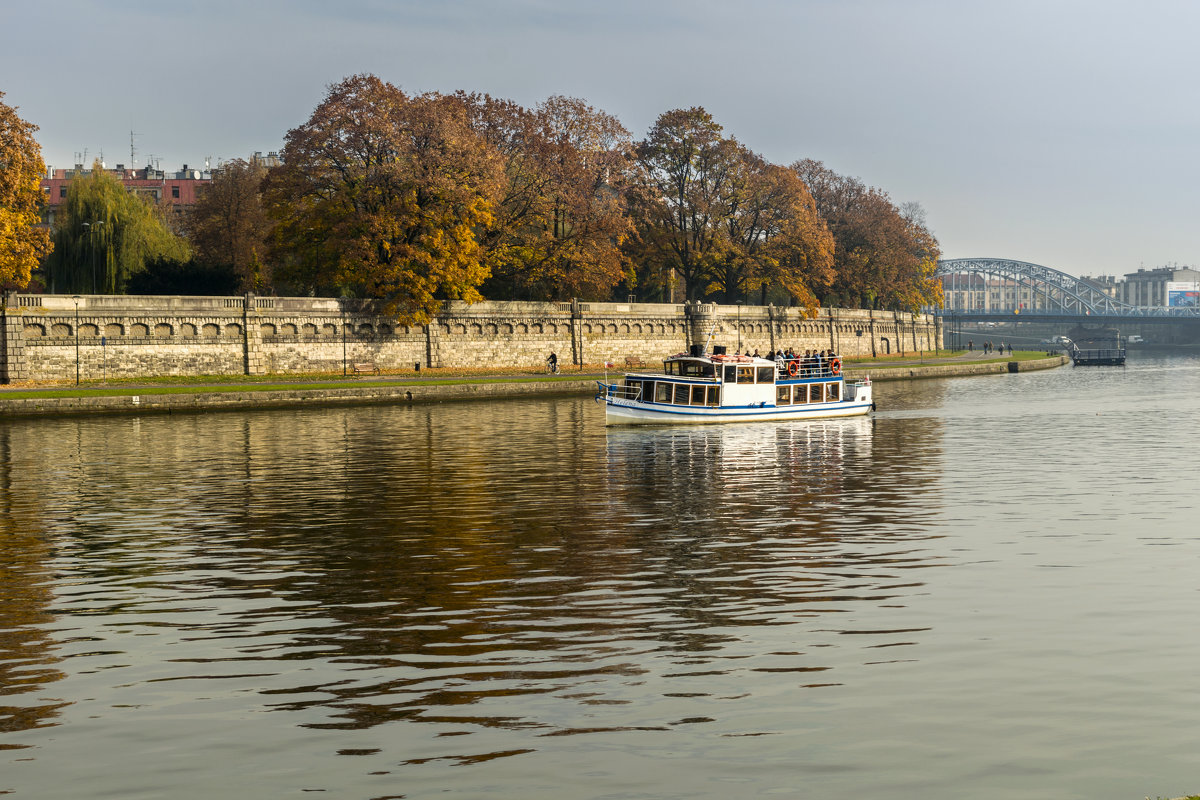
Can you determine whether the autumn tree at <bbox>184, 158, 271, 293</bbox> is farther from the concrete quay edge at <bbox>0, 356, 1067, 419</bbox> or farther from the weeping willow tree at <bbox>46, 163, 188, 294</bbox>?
the concrete quay edge at <bbox>0, 356, 1067, 419</bbox>

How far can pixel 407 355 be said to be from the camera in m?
85.6

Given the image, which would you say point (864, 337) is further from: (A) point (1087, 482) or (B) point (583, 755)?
(B) point (583, 755)

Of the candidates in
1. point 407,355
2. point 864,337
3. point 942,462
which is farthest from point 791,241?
point 942,462

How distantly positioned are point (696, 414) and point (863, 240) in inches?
3446

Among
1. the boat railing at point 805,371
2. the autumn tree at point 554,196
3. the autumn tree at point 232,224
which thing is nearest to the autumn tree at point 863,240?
the autumn tree at point 554,196

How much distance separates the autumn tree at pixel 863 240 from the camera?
134 meters

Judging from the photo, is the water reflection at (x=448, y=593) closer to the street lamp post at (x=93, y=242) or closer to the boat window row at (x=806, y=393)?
the boat window row at (x=806, y=393)

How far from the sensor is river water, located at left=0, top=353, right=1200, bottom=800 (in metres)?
9.71

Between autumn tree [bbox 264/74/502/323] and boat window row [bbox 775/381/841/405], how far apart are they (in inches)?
1251

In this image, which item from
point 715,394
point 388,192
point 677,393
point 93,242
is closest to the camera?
point 677,393

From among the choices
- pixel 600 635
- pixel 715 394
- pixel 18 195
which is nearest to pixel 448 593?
pixel 600 635

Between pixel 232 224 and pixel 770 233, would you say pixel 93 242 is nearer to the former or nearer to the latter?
pixel 232 224

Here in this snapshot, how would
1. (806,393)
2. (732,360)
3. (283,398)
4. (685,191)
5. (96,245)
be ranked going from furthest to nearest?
(685,191) < (96,245) < (283,398) < (806,393) < (732,360)

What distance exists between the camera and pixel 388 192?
260 ft
